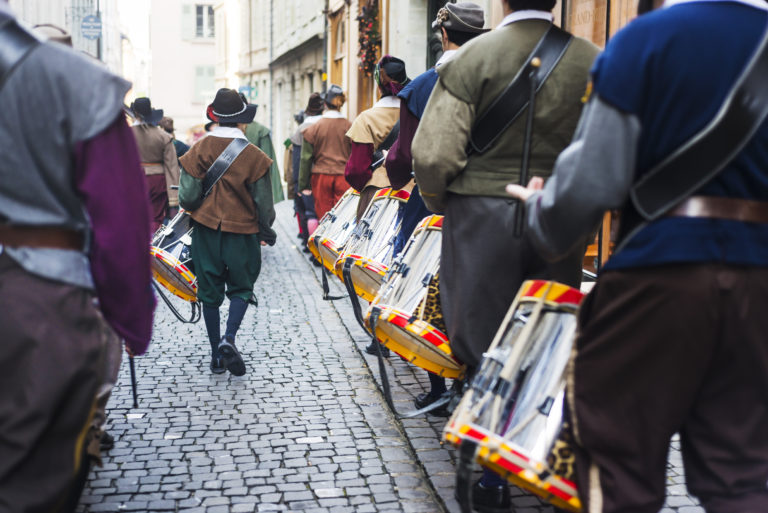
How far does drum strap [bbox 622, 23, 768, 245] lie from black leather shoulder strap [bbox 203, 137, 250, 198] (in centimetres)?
419

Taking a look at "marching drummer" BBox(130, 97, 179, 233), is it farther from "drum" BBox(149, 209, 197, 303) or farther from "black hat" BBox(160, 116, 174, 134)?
"drum" BBox(149, 209, 197, 303)

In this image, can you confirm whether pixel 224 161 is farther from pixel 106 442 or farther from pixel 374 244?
pixel 106 442

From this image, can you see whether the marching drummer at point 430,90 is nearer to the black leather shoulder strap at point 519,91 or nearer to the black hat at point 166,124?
the black leather shoulder strap at point 519,91

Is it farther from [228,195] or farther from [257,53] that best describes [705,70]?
[257,53]

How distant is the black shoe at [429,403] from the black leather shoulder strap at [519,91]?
1930 millimetres

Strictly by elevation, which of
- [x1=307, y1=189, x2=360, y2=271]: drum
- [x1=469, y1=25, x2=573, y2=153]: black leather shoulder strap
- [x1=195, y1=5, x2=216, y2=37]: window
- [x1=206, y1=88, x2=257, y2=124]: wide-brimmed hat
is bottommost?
[x1=195, y1=5, x2=216, y2=37]: window

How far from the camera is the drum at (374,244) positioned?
18.2ft

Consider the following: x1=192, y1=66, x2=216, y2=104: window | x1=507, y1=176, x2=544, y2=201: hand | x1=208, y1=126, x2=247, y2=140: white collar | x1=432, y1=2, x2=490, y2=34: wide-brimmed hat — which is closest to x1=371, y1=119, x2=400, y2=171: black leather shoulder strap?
x1=208, y1=126, x2=247, y2=140: white collar

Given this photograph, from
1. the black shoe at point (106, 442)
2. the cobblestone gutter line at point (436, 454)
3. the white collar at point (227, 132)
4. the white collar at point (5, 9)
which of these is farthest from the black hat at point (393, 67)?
the white collar at point (5, 9)

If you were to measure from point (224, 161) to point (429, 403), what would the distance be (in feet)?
7.03

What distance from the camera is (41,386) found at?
8.18 ft

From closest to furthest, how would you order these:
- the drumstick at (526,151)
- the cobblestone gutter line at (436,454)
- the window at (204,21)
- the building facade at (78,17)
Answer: the drumstick at (526,151), the cobblestone gutter line at (436,454), the building facade at (78,17), the window at (204,21)

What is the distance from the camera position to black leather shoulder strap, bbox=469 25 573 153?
12.0 ft

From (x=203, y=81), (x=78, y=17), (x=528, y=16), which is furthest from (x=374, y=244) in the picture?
(x=203, y=81)
